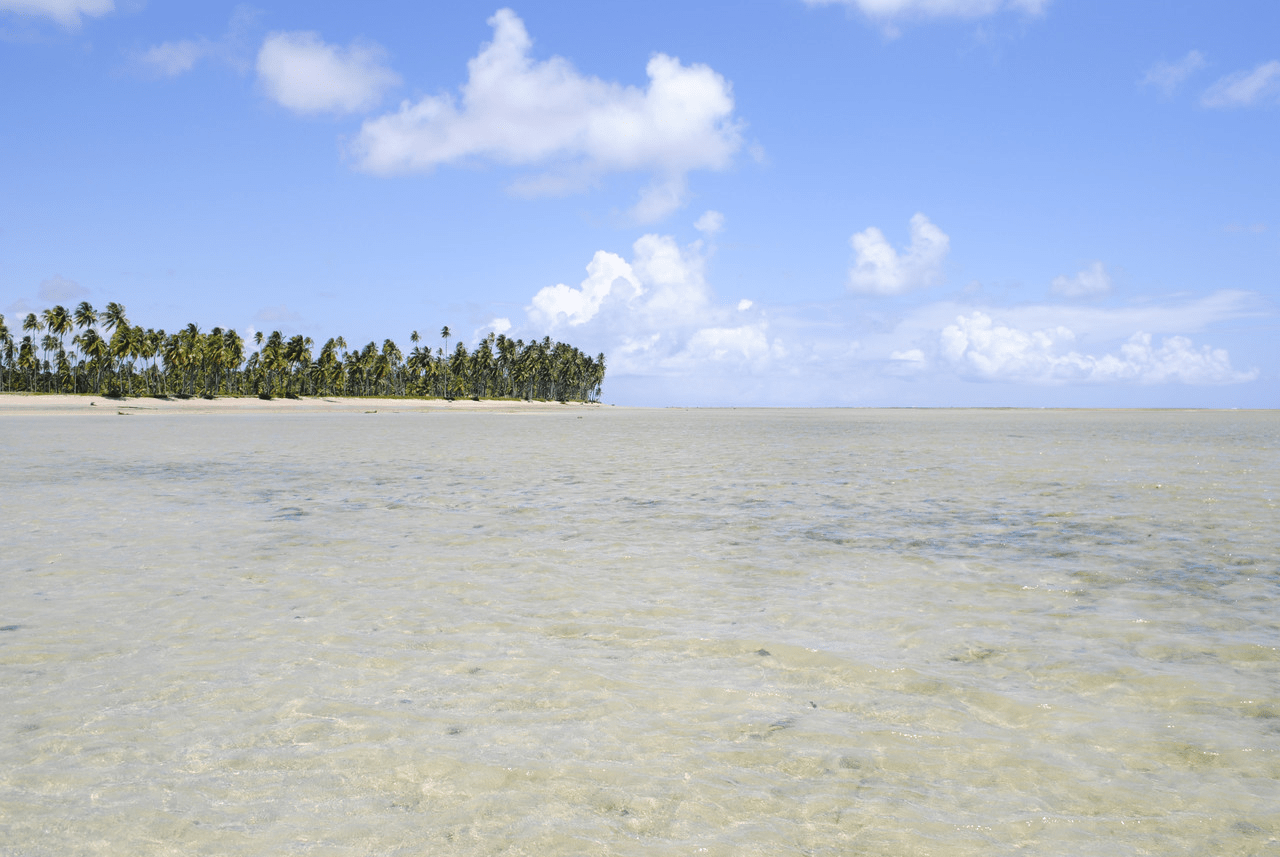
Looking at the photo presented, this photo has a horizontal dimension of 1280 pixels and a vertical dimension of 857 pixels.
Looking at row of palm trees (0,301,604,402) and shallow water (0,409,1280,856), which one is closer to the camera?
shallow water (0,409,1280,856)

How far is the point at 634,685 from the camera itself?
263 inches

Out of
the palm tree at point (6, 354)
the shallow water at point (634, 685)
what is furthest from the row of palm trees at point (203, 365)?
the shallow water at point (634, 685)

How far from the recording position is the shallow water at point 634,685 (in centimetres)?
444

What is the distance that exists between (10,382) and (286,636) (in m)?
193

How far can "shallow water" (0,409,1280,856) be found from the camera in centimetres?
444

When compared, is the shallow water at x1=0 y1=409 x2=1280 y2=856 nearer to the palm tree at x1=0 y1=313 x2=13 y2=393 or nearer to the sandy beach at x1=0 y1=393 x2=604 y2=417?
the sandy beach at x1=0 y1=393 x2=604 y2=417

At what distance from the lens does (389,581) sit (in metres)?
10.6

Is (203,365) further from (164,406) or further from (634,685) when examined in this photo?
(634,685)

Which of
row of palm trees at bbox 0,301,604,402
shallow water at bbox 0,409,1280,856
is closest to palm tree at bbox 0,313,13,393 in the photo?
row of palm trees at bbox 0,301,604,402

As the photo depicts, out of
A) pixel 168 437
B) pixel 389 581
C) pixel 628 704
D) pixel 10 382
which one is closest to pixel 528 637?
pixel 628 704

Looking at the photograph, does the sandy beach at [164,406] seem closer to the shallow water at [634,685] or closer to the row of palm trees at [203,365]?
the row of palm trees at [203,365]

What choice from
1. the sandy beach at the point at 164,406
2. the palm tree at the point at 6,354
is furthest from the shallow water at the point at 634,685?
the palm tree at the point at 6,354

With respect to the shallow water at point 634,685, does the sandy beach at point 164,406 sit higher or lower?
higher

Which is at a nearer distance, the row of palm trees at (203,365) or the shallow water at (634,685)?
the shallow water at (634,685)
